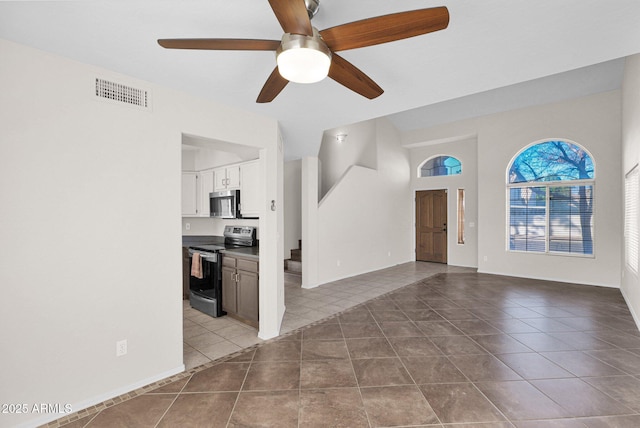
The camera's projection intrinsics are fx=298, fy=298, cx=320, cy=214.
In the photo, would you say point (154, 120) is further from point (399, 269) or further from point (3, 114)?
point (399, 269)

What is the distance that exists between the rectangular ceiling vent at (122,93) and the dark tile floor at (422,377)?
2231 millimetres

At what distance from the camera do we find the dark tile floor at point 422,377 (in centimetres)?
200

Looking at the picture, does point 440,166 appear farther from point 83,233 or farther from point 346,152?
point 83,233

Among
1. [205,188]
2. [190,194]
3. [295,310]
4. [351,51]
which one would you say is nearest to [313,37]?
[351,51]

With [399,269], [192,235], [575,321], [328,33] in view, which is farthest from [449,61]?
[399,269]

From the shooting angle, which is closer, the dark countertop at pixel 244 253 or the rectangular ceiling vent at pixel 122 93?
the rectangular ceiling vent at pixel 122 93

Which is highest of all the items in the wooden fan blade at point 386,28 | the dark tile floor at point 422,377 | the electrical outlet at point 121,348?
the wooden fan blade at point 386,28

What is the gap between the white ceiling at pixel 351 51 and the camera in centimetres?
164

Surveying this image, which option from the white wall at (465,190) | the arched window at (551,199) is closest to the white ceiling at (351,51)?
the arched window at (551,199)

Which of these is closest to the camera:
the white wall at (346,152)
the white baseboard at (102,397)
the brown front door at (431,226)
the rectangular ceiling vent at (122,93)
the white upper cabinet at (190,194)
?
the white baseboard at (102,397)

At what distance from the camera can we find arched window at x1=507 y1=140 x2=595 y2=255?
223 inches

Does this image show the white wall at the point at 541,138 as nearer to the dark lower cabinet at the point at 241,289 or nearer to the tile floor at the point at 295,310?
the tile floor at the point at 295,310

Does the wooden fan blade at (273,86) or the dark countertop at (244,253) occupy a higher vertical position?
the wooden fan blade at (273,86)

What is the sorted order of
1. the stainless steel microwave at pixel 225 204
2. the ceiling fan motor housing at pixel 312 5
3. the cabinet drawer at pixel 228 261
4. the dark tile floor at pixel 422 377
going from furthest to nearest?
the stainless steel microwave at pixel 225 204, the cabinet drawer at pixel 228 261, the dark tile floor at pixel 422 377, the ceiling fan motor housing at pixel 312 5
